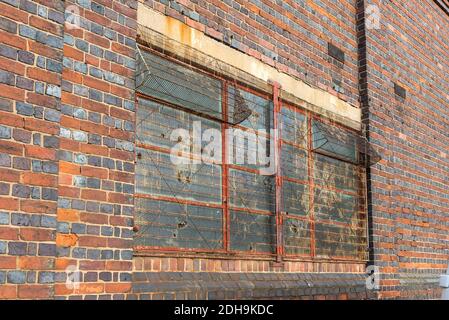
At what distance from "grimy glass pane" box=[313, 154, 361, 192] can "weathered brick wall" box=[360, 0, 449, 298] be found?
0.32m

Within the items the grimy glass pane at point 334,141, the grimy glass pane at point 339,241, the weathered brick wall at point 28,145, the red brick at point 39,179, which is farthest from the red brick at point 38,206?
the grimy glass pane at point 334,141

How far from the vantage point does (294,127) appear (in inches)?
320

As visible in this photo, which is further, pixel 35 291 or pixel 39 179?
pixel 39 179

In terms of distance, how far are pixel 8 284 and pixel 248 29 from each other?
437 cm

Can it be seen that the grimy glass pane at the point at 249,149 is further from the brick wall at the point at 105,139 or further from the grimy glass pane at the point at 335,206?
the grimy glass pane at the point at 335,206

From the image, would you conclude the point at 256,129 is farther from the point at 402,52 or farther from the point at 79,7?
the point at 402,52

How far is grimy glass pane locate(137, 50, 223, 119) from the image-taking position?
6000 mm

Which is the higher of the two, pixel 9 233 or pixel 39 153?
pixel 39 153

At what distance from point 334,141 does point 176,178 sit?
323 cm

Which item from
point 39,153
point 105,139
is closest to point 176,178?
point 105,139

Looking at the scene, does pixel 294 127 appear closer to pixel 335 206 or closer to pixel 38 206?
pixel 335 206

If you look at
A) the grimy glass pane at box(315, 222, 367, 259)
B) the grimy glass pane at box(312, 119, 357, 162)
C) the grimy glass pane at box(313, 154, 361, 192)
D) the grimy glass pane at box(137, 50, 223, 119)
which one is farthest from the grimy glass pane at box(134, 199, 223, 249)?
the grimy glass pane at box(312, 119, 357, 162)

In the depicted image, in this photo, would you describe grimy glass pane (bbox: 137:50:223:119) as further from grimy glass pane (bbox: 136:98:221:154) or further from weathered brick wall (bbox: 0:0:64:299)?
weathered brick wall (bbox: 0:0:64:299)

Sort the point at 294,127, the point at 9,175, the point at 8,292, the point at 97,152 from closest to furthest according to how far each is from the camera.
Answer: the point at 8,292
the point at 9,175
the point at 97,152
the point at 294,127
